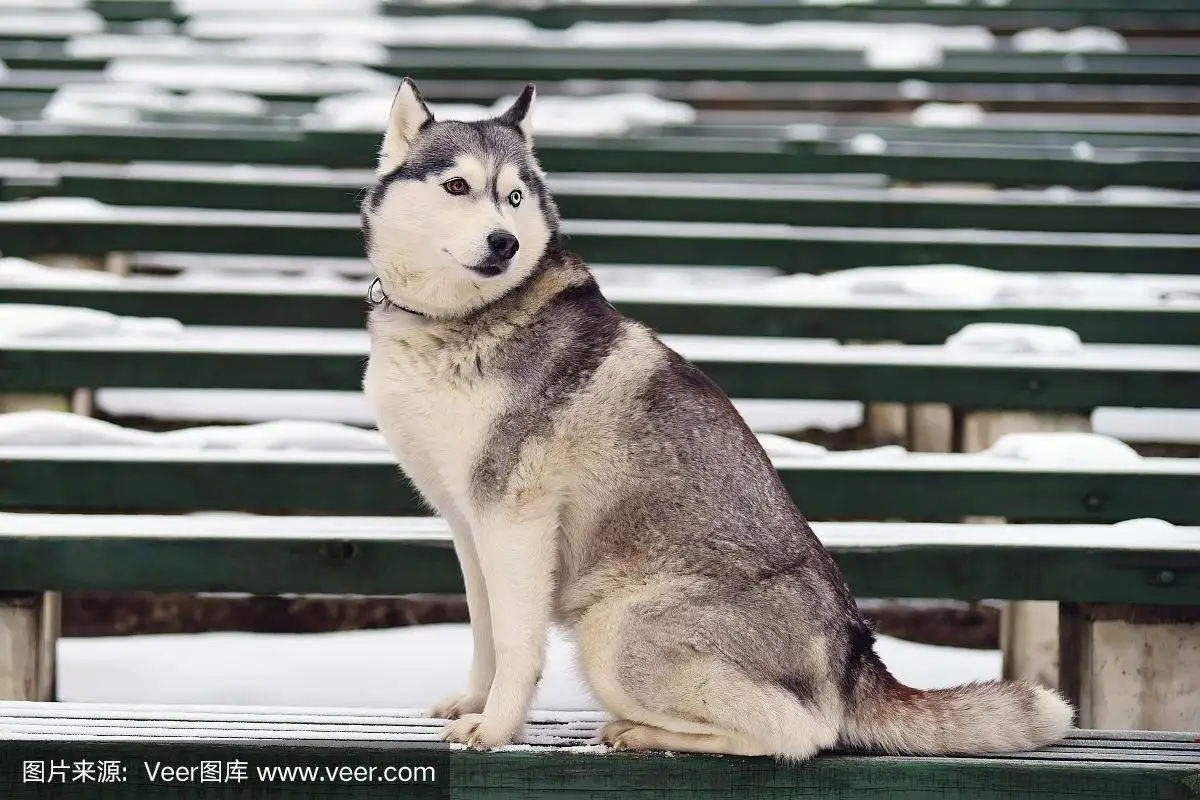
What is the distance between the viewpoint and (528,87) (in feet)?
9.02

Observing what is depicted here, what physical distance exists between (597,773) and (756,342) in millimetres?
2655

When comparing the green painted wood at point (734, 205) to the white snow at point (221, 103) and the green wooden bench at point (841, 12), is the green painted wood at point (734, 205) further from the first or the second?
the green wooden bench at point (841, 12)

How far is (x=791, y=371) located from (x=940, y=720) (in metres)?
2.00

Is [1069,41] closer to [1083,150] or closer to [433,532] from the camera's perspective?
[1083,150]

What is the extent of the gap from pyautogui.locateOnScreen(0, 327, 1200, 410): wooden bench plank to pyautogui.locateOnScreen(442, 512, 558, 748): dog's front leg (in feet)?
6.51

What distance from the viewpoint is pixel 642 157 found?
6.29 meters

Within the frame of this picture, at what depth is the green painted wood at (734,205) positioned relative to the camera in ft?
19.2

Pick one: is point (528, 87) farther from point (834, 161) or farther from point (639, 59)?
point (639, 59)

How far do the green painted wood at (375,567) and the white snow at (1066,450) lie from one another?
0.57m

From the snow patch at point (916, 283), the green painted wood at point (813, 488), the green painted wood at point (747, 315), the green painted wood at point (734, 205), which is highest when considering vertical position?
the green painted wood at point (734, 205)

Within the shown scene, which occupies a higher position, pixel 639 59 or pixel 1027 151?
pixel 639 59

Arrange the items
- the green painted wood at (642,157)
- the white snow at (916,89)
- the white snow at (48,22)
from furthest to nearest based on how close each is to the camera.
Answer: the white snow at (48,22) → the white snow at (916,89) → the green painted wood at (642,157)

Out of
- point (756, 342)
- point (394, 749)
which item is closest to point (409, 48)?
point (756, 342)

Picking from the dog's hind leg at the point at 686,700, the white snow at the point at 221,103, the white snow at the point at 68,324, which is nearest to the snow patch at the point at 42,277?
the white snow at the point at 68,324
